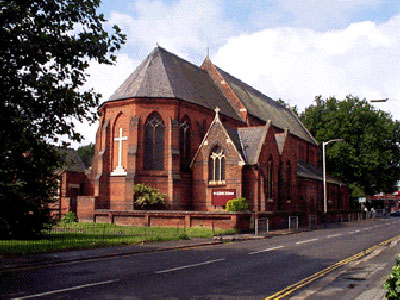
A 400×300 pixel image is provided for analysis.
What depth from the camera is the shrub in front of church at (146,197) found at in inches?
1399

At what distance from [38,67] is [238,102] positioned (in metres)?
35.4

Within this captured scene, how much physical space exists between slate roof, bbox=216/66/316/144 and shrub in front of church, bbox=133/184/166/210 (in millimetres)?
17312

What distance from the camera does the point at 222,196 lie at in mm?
33000

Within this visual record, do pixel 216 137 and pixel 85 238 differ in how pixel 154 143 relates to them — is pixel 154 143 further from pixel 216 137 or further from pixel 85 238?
pixel 85 238

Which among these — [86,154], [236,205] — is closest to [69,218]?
[236,205]

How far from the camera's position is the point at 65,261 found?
16328mm

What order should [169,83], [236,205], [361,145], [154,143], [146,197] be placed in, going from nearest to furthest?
[236,205], [146,197], [154,143], [169,83], [361,145]

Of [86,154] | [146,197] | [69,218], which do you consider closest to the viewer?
[146,197]

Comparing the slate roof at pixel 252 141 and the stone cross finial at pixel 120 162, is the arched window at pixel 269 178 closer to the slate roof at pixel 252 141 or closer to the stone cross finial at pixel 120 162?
the slate roof at pixel 252 141

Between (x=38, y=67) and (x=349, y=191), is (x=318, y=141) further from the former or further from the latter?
(x=38, y=67)

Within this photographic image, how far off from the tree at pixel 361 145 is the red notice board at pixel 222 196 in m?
33.5

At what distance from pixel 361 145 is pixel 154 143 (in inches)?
1445

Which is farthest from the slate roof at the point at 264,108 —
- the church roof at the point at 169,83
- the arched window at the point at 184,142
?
the arched window at the point at 184,142

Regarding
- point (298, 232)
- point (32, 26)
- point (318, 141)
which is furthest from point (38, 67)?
point (318, 141)
